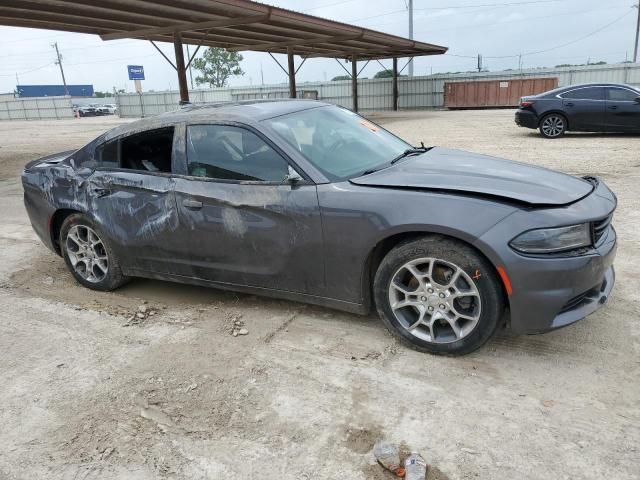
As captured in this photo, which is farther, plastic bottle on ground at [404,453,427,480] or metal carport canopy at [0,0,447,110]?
metal carport canopy at [0,0,447,110]

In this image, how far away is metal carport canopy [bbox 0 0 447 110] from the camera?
1152cm

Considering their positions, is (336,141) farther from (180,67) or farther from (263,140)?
(180,67)

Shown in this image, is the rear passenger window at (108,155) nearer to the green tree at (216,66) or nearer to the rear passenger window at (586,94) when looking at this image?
the rear passenger window at (586,94)

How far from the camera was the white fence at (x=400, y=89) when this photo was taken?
29.6 metres

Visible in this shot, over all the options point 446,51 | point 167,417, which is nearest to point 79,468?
point 167,417

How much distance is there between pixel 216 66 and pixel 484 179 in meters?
84.4

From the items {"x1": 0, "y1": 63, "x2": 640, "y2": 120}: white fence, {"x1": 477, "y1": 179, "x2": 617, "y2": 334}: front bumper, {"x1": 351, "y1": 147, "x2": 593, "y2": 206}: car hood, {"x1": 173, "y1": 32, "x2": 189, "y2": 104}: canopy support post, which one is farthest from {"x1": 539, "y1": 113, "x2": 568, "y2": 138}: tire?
{"x1": 0, "y1": 63, "x2": 640, "y2": 120}: white fence

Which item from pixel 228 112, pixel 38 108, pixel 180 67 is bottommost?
pixel 228 112

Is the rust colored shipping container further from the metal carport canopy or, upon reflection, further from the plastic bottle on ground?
the plastic bottle on ground

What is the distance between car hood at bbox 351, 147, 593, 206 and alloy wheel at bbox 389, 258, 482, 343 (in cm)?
48

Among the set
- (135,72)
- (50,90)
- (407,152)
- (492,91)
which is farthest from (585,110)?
(50,90)

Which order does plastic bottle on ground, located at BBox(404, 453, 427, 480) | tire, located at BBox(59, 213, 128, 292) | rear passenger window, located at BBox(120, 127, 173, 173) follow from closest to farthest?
plastic bottle on ground, located at BBox(404, 453, 427, 480) < rear passenger window, located at BBox(120, 127, 173, 173) < tire, located at BBox(59, 213, 128, 292)

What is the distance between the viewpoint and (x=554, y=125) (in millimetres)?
13414

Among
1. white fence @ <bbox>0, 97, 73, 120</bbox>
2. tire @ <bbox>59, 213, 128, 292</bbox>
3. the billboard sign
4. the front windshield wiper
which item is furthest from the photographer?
white fence @ <bbox>0, 97, 73, 120</bbox>
